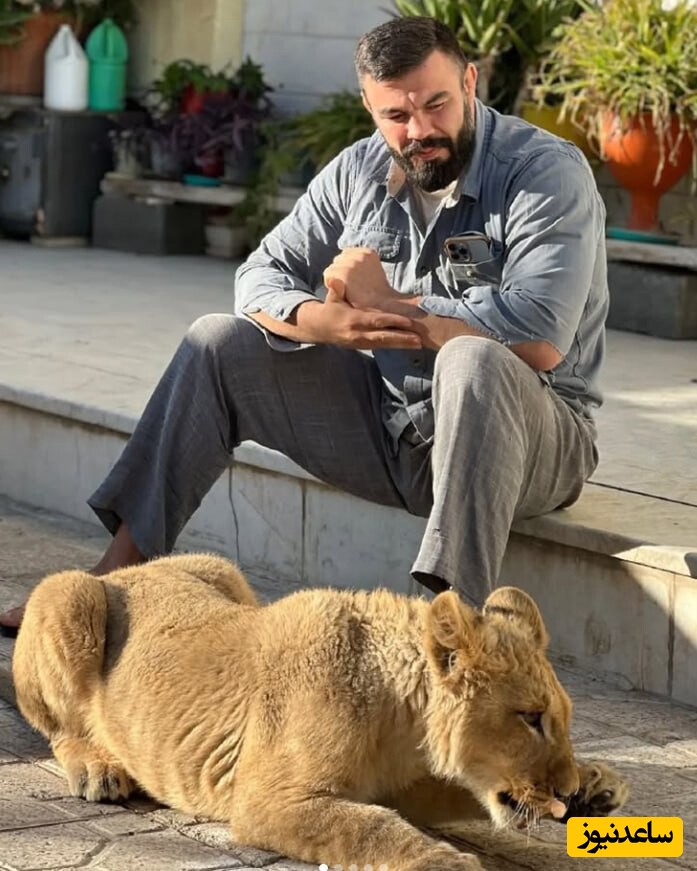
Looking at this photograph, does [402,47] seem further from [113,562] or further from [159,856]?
[159,856]

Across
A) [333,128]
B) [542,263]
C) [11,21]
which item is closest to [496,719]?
[542,263]

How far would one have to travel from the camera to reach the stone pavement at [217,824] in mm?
3125

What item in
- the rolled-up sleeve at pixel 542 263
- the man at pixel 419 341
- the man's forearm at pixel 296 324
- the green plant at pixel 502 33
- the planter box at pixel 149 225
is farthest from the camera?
the planter box at pixel 149 225

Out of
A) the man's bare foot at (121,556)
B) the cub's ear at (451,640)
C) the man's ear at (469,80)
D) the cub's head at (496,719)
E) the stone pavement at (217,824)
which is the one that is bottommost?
the stone pavement at (217,824)

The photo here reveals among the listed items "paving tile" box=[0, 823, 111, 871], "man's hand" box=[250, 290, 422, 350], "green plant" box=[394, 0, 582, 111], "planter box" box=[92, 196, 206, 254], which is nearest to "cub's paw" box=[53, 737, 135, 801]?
"paving tile" box=[0, 823, 111, 871]

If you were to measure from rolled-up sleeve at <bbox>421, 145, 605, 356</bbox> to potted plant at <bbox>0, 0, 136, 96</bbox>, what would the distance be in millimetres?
6046

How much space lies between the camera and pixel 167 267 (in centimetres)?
891

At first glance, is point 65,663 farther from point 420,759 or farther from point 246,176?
point 246,176

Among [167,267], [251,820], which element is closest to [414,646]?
[251,820]

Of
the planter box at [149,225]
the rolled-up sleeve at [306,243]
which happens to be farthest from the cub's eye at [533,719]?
the planter box at [149,225]

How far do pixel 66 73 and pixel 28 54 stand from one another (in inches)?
13.0

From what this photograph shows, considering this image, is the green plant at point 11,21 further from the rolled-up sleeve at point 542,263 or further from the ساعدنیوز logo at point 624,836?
the ساعدنیوز logo at point 624,836

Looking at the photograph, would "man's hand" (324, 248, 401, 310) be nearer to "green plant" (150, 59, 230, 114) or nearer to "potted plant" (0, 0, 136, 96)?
"green plant" (150, 59, 230, 114)

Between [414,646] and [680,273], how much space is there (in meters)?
4.34
